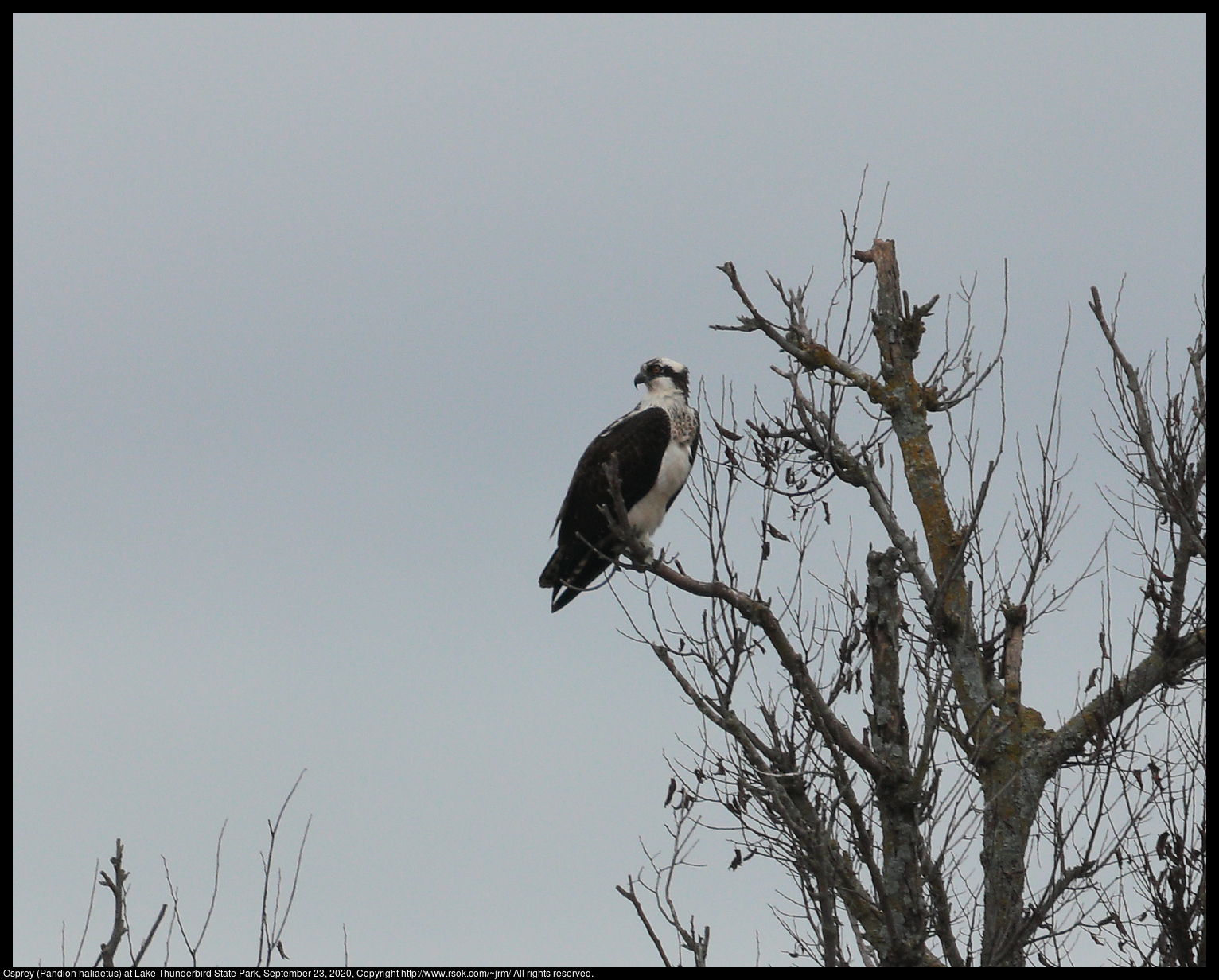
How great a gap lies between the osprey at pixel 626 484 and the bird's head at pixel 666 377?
167 mm

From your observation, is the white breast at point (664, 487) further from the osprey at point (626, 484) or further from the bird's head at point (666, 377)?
the bird's head at point (666, 377)

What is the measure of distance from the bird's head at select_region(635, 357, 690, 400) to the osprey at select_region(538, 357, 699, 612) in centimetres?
17

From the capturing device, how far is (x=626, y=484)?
894 centimetres

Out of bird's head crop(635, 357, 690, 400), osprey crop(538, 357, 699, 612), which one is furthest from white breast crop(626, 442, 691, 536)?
bird's head crop(635, 357, 690, 400)

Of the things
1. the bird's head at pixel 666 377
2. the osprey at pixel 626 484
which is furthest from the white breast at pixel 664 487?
the bird's head at pixel 666 377

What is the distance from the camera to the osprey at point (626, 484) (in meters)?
8.91

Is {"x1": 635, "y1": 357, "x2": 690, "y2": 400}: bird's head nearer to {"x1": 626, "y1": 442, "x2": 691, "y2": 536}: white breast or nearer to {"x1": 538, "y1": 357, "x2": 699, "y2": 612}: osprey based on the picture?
{"x1": 538, "y1": 357, "x2": 699, "y2": 612}: osprey

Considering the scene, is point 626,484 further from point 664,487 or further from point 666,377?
point 666,377

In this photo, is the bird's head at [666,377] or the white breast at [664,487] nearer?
the white breast at [664,487]

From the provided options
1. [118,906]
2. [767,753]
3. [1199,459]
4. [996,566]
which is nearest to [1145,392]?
[1199,459]

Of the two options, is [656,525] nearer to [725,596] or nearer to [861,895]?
[725,596]

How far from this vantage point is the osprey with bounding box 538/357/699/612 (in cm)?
891

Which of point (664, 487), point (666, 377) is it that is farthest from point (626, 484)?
point (666, 377)

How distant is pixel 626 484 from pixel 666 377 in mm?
1150
